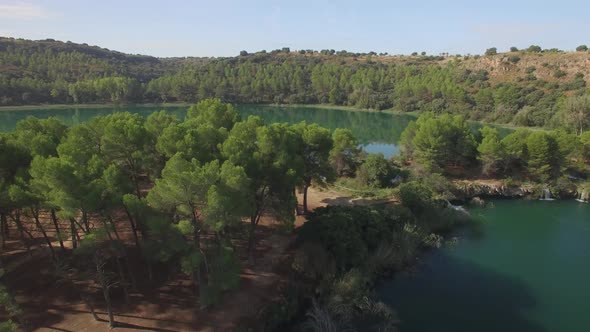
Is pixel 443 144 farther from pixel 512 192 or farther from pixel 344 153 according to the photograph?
pixel 344 153

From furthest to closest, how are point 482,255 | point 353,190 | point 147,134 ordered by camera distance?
1. point 353,190
2. point 482,255
3. point 147,134

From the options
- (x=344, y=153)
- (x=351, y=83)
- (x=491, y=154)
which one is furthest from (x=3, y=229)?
(x=351, y=83)

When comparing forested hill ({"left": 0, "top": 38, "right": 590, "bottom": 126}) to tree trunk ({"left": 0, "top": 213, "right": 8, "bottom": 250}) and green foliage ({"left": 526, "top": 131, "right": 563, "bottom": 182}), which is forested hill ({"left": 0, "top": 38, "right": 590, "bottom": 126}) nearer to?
green foliage ({"left": 526, "top": 131, "right": 563, "bottom": 182})

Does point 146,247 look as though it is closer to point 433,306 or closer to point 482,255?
point 433,306

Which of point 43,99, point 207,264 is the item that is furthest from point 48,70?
point 207,264

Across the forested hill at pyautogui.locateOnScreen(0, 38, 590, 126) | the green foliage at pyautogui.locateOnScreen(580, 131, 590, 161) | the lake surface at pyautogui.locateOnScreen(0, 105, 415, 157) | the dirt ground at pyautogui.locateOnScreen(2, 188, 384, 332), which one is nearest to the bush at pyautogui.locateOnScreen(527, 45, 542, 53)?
the forested hill at pyautogui.locateOnScreen(0, 38, 590, 126)

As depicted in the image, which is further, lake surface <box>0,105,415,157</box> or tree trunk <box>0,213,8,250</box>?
lake surface <box>0,105,415,157</box>

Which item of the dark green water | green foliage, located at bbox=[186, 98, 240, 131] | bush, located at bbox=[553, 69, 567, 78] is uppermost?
bush, located at bbox=[553, 69, 567, 78]
